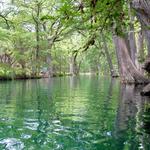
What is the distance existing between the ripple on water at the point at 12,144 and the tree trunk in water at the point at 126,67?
2011 centimetres

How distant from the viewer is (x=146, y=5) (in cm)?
942

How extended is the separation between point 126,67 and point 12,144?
20.6m

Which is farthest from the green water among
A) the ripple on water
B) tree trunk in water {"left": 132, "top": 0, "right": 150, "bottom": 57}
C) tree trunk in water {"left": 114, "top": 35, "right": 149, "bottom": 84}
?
tree trunk in water {"left": 114, "top": 35, "right": 149, "bottom": 84}

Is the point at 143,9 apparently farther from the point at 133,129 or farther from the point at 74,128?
the point at 74,128

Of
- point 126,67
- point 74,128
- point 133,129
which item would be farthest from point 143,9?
point 126,67

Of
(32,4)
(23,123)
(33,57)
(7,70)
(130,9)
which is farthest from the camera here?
(33,57)

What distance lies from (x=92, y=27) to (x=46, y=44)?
33.4 m

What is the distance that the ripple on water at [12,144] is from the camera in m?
6.31

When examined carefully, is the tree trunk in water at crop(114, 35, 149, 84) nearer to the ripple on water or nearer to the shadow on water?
the shadow on water

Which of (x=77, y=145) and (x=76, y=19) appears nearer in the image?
(x=77, y=145)

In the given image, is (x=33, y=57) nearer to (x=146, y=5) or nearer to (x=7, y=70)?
(x=7, y=70)

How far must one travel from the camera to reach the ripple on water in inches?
249

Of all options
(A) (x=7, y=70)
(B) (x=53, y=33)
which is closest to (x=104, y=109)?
(A) (x=7, y=70)

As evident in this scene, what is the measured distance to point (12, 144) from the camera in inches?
259
